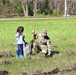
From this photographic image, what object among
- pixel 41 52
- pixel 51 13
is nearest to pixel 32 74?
pixel 41 52

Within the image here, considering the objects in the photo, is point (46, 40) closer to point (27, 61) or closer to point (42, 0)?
point (27, 61)

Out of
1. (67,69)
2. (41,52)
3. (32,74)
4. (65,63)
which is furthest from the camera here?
(41,52)

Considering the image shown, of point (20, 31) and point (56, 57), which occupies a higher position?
point (20, 31)

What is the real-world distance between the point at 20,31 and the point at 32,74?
4066 millimetres

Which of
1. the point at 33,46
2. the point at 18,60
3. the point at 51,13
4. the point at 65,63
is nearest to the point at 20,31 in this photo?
the point at 33,46

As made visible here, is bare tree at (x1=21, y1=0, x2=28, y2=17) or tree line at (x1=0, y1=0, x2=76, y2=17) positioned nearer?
bare tree at (x1=21, y1=0, x2=28, y2=17)

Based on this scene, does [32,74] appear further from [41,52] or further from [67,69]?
[41,52]

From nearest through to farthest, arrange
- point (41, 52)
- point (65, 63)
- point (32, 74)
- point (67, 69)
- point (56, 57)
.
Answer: point (32, 74), point (67, 69), point (65, 63), point (56, 57), point (41, 52)

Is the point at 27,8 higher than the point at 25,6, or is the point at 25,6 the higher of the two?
the point at 25,6

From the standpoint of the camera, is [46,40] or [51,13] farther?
[51,13]

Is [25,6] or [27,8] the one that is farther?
[25,6]

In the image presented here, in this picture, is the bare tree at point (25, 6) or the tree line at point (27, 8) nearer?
the bare tree at point (25, 6)

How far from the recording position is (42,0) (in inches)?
3098

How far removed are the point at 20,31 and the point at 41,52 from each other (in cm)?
109
